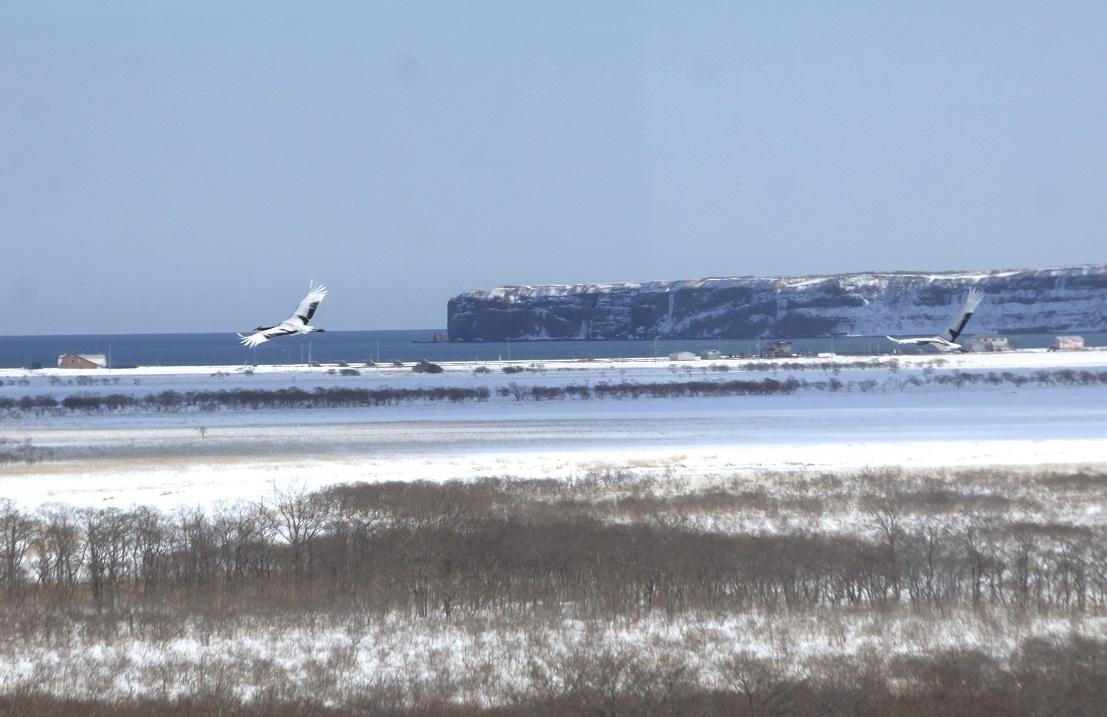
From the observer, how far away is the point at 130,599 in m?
A: 17.0

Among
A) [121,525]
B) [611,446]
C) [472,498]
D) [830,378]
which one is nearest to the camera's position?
[121,525]

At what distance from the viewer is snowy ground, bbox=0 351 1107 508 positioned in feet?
103

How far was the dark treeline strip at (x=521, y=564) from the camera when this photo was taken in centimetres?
1661

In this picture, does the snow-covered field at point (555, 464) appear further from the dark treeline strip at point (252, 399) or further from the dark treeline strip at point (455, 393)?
the dark treeline strip at point (252, 399)

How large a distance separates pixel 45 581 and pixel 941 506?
18605 mm

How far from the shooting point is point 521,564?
18672mm

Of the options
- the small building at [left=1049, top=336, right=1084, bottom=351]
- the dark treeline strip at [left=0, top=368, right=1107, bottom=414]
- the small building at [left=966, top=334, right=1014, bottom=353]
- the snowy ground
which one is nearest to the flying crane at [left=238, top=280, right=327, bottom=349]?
the snowy ground

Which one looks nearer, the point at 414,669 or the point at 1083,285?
the point at 414,669

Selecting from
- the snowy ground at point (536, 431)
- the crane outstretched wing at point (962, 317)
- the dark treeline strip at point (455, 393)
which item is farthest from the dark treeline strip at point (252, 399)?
the crane outstretched wing at point (962, 317)

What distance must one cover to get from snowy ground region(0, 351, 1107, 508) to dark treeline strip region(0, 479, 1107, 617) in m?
6.03

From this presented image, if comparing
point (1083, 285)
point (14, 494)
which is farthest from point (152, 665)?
point (1083, 285)

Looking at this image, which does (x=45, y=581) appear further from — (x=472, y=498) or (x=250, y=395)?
(x=250, y=395)

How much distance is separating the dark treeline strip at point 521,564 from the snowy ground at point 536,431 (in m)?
6.03

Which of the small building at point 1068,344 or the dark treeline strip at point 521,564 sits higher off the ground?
the small building at point 1068,344
